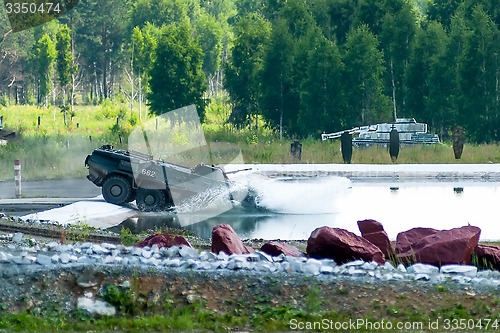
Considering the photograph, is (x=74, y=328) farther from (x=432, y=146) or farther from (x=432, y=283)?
(x=432, y=146)

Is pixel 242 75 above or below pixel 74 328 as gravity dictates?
above

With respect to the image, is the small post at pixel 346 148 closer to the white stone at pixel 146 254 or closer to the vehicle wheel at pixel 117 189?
the vehicle wheel at pixel 117 189

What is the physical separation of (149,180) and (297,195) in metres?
3.21

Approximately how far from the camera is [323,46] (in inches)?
1818

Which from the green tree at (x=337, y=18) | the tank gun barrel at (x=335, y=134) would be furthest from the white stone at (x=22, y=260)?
the green tree at (x=337, y=18)

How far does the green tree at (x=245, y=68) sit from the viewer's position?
53969 millimetres

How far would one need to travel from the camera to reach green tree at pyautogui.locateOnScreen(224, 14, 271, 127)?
54.0m

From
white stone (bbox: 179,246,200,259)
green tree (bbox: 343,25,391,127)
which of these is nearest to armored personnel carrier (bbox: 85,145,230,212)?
white stone (bbox: 179,246,200,259)

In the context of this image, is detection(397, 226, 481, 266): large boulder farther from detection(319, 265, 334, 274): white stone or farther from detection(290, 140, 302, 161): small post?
detection(290, 140, 302, 161): small post

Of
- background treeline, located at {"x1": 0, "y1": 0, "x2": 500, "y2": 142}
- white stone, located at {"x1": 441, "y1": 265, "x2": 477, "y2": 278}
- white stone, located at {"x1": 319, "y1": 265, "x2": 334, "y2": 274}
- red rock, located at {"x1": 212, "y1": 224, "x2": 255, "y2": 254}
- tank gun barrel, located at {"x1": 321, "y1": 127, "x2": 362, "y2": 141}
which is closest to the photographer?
white stone, located at {"x1": 319, "y1": 265, "x2": 334, "y2": 274}

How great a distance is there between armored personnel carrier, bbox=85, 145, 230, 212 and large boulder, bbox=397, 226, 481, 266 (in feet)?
30.4

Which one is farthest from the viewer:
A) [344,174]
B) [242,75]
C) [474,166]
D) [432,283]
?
[242,75]

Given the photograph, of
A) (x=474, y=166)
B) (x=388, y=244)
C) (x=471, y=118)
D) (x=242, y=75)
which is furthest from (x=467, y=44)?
(x=388, y=244)

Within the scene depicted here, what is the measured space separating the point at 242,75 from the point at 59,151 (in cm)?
2038
